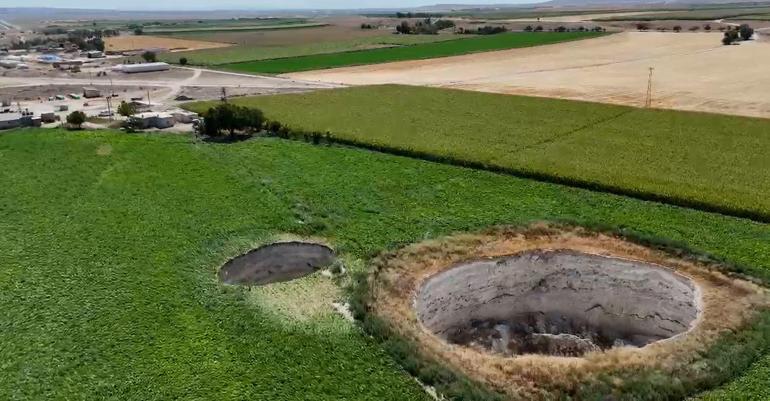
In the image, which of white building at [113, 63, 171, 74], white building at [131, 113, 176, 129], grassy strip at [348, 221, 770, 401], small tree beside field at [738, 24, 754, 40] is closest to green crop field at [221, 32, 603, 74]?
white building at [113, 63, 171, 74]

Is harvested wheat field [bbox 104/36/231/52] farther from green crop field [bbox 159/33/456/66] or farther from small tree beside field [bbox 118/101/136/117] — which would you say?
small tree beside field [bbox 118/101/136/117]

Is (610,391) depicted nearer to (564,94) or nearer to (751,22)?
(564,94)

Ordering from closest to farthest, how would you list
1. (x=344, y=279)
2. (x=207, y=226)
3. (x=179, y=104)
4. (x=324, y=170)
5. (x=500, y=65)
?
1. (x=344, y=279)
2. (x=207, y=226)
3. (x=324, y=170)
4. (x=179, y=104)
5. (x=500, y=65)

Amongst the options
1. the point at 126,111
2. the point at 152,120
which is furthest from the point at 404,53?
the point at 152,120

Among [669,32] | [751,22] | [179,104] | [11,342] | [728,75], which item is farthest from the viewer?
[751,22]

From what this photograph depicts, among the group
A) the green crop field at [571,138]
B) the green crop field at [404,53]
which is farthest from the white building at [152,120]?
the green crop field at [404,53]

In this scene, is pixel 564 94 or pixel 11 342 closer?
pixel 11 342

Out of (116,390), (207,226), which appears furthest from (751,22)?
(116,390)
